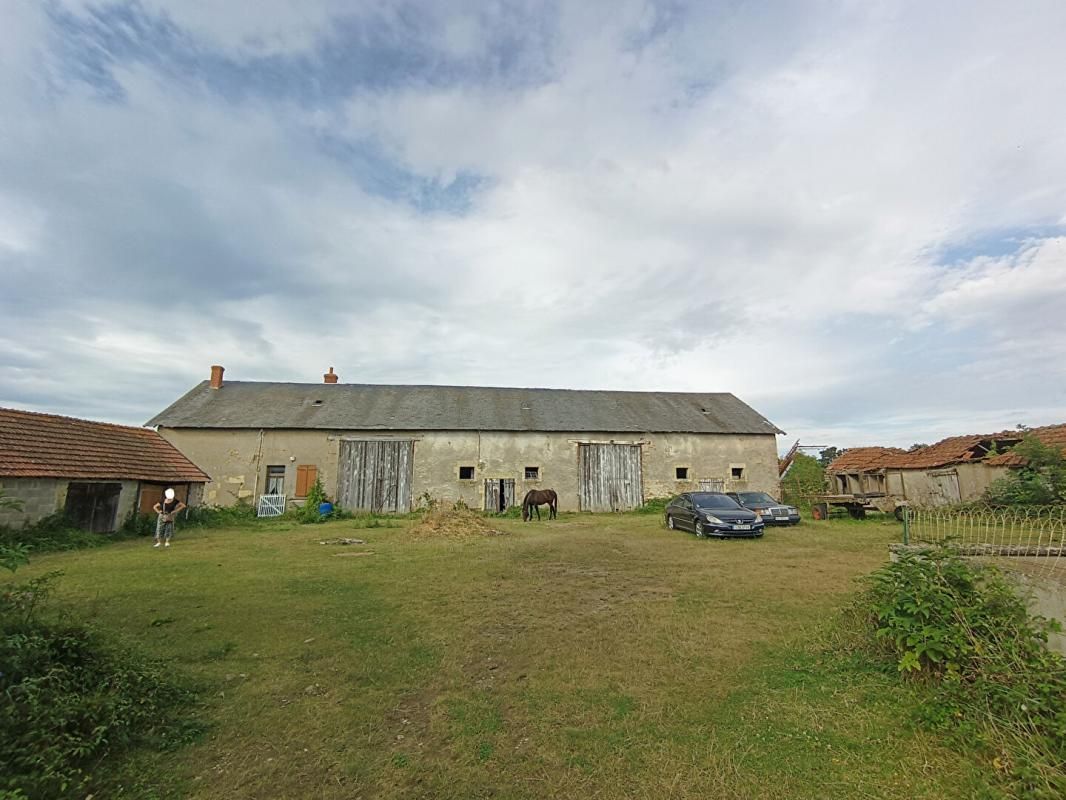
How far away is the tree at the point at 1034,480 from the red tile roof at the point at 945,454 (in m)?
0.98

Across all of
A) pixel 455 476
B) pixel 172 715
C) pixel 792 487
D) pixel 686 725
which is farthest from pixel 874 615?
pixel 792 487

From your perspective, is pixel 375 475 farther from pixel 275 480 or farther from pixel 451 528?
pixel 451 528

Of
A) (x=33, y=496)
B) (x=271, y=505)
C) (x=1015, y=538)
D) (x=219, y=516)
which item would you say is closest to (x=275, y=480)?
(x=271, y=505)

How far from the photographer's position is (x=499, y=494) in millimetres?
23297

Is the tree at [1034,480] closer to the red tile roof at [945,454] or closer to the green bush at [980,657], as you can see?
the red tile roof at [945,454]

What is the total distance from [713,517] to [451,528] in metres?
7.53

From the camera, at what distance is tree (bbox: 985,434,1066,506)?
14875 mm

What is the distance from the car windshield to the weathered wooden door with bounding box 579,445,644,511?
838 centimetres

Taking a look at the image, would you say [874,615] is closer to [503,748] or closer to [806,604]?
[806,604]

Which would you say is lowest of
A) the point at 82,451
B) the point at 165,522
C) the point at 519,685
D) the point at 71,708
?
the point at 519,685

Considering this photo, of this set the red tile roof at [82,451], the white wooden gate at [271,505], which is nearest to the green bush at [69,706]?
the red tile roof at [82,451]

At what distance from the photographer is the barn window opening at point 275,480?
71.9ft

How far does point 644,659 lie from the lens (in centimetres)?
507

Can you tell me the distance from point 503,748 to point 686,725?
1.35 meters
